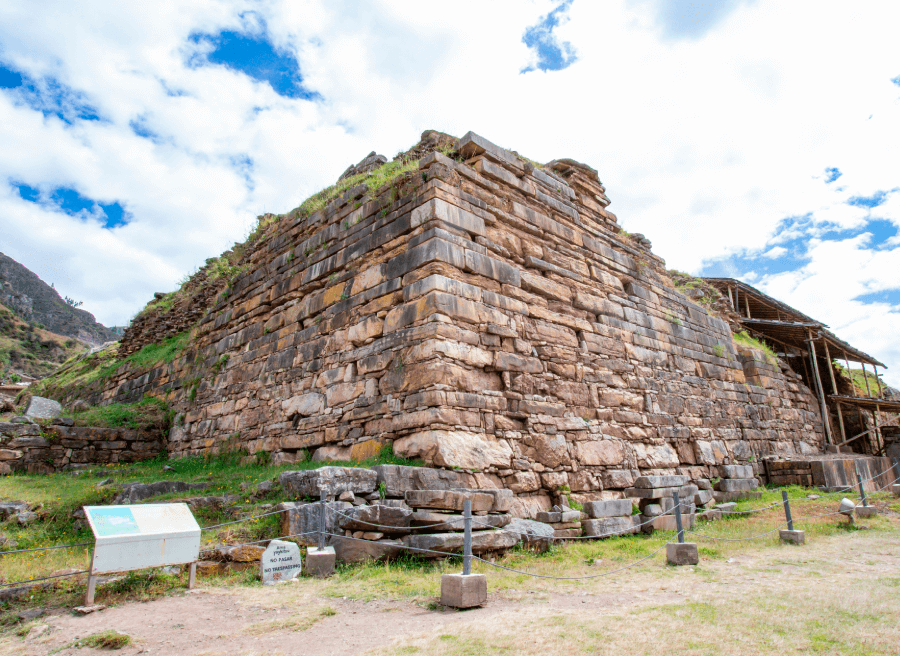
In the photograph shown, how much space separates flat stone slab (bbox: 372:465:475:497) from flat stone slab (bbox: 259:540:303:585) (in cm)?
98

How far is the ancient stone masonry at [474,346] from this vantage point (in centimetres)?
629

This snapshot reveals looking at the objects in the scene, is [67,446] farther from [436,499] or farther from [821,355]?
[821,355]

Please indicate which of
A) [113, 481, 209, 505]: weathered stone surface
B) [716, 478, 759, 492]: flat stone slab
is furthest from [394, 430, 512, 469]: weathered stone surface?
[716, 478, 759, 492]: flat stone slab

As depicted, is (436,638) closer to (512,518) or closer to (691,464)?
(512,518)

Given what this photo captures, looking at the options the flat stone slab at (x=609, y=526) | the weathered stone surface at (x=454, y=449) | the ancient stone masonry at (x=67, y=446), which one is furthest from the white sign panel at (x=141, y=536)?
the ancient stone masonry at (x=67, y=446)

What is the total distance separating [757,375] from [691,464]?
5.00 meters

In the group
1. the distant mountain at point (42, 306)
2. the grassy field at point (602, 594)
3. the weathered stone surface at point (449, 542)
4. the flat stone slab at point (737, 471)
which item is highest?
the distant mountain at point (42, 306)

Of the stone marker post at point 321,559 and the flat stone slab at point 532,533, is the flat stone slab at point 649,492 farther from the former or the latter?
the stone marker post at point 321,559

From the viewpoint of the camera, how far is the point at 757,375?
A: 12844 mm

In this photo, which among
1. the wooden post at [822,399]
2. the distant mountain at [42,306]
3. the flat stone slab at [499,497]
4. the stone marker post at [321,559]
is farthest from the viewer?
the distant mountain at [42,306]

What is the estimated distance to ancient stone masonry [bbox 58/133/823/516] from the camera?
248 inches

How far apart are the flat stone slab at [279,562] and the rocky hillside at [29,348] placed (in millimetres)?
48391

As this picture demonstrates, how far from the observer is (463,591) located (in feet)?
12.6

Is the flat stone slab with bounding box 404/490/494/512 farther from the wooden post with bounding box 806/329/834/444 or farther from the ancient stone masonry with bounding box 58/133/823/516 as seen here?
the wooden post with bounding box 806/329/834/444
